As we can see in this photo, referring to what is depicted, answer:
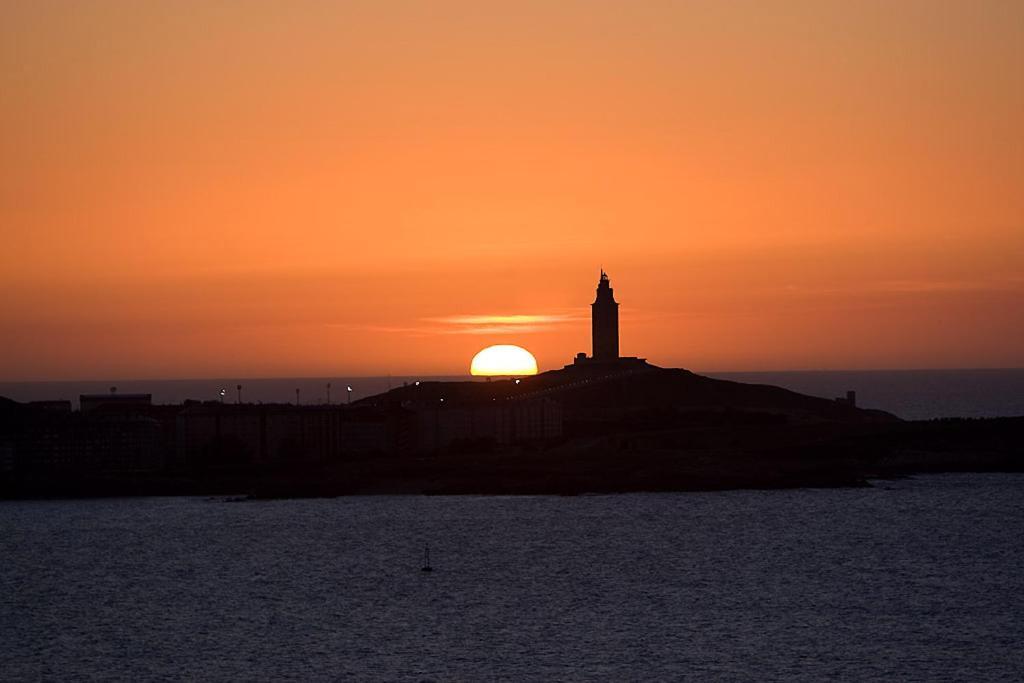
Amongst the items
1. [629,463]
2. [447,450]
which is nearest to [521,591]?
[629,463]

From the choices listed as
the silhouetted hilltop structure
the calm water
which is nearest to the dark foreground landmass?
the silhouetted hilltop structure

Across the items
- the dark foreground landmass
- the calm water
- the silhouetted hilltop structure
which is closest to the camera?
the calm water

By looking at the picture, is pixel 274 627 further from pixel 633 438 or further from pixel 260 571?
pixel 633 438

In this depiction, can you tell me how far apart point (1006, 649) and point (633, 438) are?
97.4 meters

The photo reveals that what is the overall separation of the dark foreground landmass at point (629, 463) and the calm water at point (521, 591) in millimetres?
11742

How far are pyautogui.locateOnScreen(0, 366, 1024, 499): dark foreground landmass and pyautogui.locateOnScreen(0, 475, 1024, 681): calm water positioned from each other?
11.7 m

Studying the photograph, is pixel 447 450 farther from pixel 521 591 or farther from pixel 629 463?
pixel 521 591

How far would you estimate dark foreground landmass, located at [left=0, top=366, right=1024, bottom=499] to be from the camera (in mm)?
126250

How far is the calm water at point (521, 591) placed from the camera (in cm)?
5553

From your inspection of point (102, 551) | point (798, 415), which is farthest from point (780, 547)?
point (798, 415)

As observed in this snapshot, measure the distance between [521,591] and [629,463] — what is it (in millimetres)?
65538

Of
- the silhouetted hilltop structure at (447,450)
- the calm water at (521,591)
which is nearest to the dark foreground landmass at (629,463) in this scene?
the silhouetted hilltop structure at (447,450)

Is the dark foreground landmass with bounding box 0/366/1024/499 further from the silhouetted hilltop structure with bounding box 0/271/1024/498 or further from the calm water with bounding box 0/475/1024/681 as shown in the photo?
the calm water with bounding box 0/475/1024/681

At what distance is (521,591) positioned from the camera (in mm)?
72062
